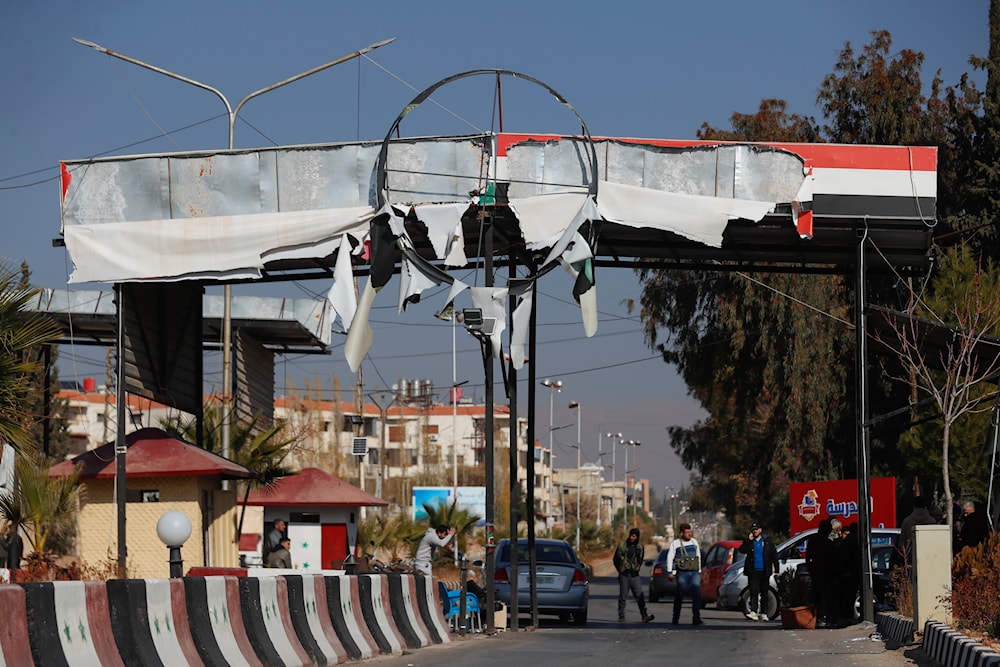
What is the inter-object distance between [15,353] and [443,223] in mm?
6291

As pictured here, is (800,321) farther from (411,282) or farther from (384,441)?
(384,441)

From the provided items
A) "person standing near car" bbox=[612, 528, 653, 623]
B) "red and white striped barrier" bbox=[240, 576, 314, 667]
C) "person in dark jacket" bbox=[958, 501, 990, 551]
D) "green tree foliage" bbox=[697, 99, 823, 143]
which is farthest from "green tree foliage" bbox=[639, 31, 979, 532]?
"red and white striped barrier" bbox=[240, 576, 314, 667]

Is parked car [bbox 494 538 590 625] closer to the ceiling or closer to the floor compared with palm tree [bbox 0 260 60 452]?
closer to the floor

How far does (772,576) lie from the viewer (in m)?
28.7

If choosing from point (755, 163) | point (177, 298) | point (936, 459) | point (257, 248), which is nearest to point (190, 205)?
point (257, 248)

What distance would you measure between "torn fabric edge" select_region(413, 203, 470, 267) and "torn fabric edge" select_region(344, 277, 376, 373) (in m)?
1.38

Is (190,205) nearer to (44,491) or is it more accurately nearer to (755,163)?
(44,491)

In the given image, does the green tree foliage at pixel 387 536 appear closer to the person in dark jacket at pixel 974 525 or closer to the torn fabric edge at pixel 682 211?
the torn fabric edge at pixel 682 211

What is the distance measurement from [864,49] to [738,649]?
32.3 meters

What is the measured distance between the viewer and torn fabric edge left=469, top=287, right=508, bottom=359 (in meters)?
20.2

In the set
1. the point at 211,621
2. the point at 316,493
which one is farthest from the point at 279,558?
the point at 316,493

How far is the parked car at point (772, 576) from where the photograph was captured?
25.8 metres

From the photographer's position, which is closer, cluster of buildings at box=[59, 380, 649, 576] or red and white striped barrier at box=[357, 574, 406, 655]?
red and white striped barrier at box=[357, 574, 406, 655]

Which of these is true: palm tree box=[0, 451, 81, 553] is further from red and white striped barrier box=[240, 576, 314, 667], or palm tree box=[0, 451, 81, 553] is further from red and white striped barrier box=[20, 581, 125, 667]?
red and white striped barrier box=[20, 581, 125, 667]
